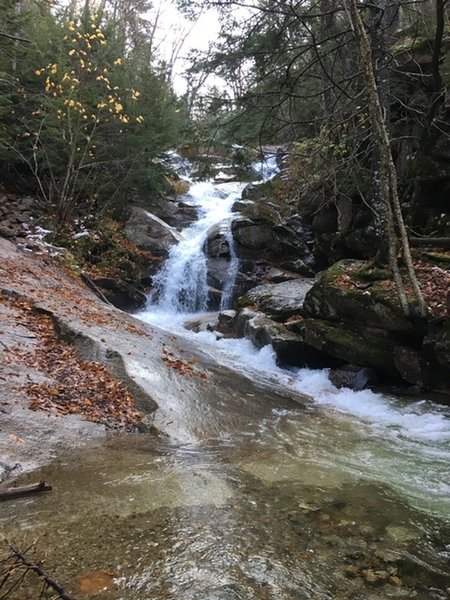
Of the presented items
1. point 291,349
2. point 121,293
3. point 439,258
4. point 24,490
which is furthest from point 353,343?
point 121,293

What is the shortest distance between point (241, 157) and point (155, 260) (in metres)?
7.39

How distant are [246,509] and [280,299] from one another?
9.34m

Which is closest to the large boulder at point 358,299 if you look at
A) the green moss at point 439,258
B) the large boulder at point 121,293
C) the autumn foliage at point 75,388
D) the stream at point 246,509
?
the green moss at point 439,258

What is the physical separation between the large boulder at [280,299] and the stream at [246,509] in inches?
210

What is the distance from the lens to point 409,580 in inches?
111

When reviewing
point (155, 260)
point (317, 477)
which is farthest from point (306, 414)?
point (155, 260)

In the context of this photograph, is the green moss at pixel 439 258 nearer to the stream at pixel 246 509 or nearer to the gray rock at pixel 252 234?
the stream at pixel 246 509

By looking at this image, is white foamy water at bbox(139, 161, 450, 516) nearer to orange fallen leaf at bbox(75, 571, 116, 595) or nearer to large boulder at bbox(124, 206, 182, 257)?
orange fallen leaf at bbox(75, 571, 116, 595)

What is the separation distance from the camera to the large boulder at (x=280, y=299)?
12016 mm

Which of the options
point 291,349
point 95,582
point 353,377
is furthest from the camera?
point 291,349

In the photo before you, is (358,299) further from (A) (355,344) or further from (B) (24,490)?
(B) (24,490)

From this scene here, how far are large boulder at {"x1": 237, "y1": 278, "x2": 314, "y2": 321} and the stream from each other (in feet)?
17.5

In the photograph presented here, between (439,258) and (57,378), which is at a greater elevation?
(439,258)

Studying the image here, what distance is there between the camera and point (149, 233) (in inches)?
690
